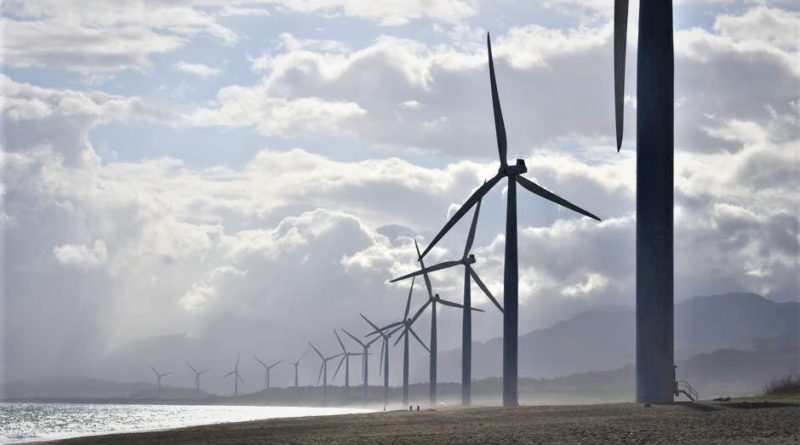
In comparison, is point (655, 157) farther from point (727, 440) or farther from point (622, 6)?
point (727, 440)

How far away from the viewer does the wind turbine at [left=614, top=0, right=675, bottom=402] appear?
44094 millimetres

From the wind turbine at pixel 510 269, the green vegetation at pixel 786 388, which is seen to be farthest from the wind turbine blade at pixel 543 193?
the green vegetation at pixel 786 388

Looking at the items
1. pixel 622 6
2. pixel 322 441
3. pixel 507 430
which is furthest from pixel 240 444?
pixel 622 6

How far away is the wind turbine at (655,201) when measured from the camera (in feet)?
145

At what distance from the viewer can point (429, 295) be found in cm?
14512

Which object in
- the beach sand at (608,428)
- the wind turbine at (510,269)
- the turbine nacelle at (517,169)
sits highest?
the turbine nacelle at (517,169)

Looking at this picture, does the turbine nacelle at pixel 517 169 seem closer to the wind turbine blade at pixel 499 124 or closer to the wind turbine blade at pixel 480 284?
the wind turbine blade at pixel 499 124

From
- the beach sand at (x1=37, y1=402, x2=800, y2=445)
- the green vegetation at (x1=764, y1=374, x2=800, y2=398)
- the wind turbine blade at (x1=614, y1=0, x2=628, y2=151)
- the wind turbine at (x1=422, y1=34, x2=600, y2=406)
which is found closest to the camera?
the beach sand at (x1=37, y1=402, x2=800, y2=445)

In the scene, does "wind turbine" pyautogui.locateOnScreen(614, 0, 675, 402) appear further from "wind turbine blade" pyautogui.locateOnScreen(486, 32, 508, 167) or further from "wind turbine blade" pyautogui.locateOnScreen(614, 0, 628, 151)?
"wind turbine blade" pyautogui.locateOnScreen(486, 32, 508, 167)

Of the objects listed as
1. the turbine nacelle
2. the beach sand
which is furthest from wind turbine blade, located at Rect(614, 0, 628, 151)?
the turbine nacelle

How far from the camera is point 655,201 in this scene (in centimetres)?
4412

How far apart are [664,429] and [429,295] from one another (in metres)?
113

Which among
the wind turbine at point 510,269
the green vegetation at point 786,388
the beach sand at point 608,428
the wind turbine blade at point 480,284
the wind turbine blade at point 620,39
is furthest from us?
the wind turbine blade at point 480,284

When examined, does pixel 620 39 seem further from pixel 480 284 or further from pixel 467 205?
pixel 480 284
